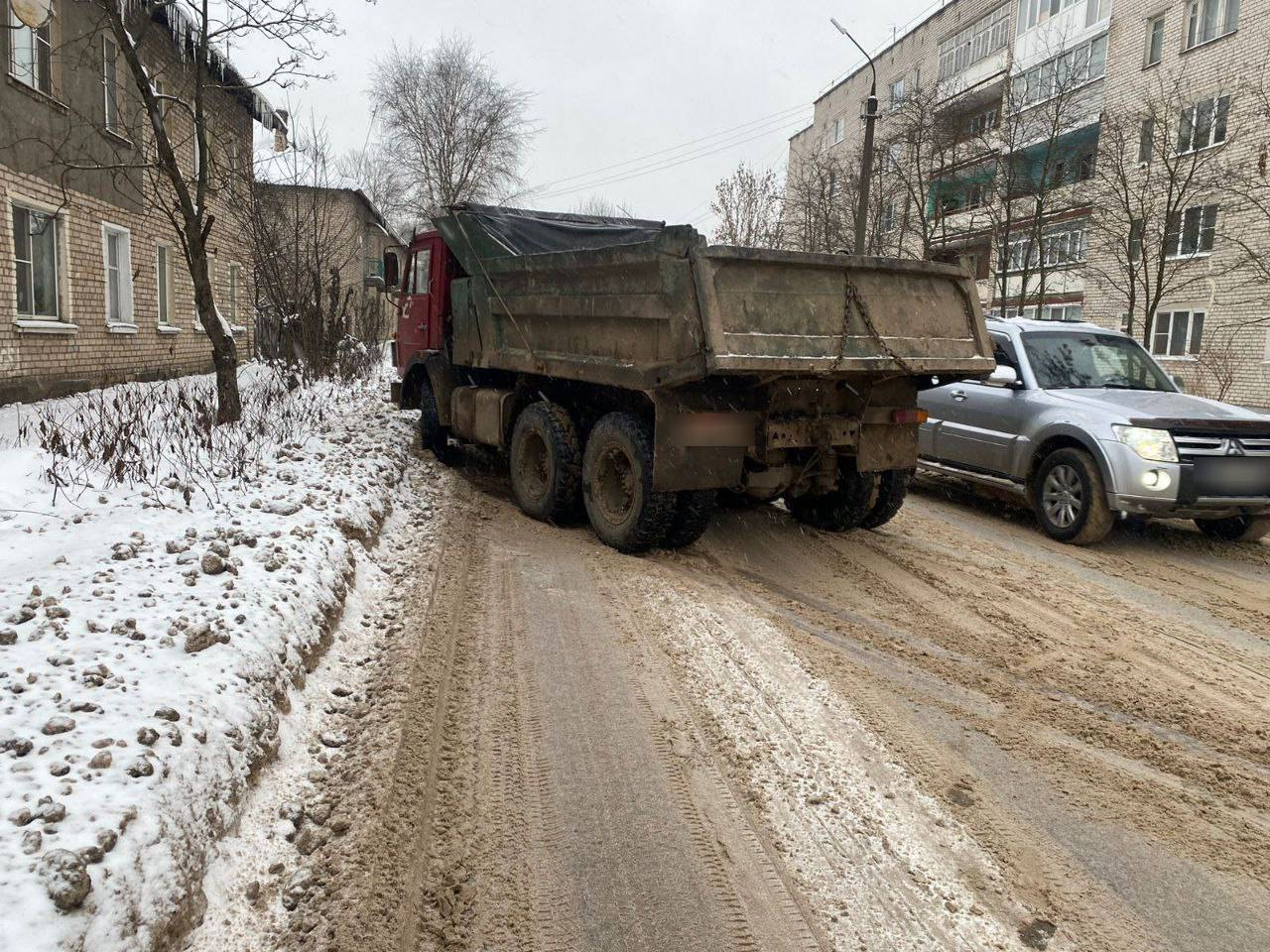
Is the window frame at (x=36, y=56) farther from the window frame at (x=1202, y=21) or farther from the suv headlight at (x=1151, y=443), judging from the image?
the window frame at (x=1202, y=21)

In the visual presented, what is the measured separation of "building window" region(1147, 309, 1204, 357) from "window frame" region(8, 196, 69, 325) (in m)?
25.4

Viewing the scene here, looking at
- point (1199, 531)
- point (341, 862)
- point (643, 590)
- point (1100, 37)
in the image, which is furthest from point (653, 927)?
point (1100, 37)

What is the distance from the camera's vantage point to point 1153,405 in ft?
24.1

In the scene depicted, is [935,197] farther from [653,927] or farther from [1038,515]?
[653,927]

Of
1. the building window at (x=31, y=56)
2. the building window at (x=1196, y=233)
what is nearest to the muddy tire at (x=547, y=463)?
the building window at (x=31, y=56)

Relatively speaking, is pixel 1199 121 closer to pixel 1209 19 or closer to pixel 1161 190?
pixel 1161 190

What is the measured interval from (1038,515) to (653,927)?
20.8 ft

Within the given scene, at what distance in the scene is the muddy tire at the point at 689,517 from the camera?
20.0ft

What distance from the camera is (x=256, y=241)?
47.9ft

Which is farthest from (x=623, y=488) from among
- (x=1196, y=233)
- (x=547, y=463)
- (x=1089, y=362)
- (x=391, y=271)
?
(x=1196, y=233)

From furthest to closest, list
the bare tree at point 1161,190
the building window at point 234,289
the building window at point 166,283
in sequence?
the building window at point 234,289, the bare tree at point 1161,190, the building window at point 166,283

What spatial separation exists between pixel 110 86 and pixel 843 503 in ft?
46.6

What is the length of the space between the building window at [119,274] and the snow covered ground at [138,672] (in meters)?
10.1

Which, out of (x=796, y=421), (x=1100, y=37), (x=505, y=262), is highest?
(x=1100, y=37)
